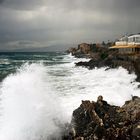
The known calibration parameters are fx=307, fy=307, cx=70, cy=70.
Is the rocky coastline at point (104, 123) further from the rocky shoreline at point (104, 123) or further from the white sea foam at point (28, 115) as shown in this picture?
the white sea foam at point (28, 115)

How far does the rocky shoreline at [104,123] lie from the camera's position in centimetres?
1138

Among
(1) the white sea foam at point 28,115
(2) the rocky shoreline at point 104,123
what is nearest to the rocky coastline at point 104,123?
(2) the rocky shoreline at point 104,123

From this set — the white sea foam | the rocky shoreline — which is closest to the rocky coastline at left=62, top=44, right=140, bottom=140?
the rocky shoreline

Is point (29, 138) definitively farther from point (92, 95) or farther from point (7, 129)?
point (92, 95)

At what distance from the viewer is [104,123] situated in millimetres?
12250

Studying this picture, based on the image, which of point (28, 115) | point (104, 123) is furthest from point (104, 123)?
point (28, 115)

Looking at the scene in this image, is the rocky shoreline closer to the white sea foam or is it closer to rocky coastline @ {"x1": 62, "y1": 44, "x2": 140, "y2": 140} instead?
rocky coastline @ {"x1": 62, "y1": 44, "x2": 140, "y2": 140}

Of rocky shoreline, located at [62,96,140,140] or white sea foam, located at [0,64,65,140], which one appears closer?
rocky shoreline, located at [62,96,140,140]

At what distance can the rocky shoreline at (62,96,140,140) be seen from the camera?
37.3ft

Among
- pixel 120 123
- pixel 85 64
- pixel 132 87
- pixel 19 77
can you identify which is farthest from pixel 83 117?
pixel 85 64

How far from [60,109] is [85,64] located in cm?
3204

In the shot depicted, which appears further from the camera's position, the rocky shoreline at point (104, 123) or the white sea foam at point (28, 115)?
the white sea foam at point (28, 115)

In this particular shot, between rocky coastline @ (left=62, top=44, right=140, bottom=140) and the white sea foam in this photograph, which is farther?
the white sea foam

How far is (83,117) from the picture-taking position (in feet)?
41.7
